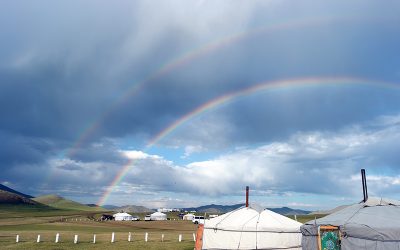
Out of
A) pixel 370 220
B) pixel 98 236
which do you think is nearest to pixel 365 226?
pixel 370 220

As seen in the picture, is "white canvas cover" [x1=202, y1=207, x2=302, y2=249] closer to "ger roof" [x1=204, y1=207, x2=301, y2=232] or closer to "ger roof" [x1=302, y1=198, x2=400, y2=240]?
"ger roof" [x1=204, y1=207, x2=301, y2=232]

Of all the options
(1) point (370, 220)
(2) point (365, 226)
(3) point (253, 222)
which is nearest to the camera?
(2) point (365, 226)

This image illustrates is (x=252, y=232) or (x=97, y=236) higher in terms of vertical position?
(x=252, y=232)

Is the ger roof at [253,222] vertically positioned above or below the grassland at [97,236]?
above

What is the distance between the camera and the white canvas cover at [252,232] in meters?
22.4

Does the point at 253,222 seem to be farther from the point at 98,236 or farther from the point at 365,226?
the point at 98,236

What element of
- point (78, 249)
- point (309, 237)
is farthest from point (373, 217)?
point (78, 249)

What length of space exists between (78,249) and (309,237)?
16.6 metres

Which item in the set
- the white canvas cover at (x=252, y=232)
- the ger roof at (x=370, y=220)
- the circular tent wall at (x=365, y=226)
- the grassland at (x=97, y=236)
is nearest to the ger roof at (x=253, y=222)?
the white canvas cover at (x=252, y=232)

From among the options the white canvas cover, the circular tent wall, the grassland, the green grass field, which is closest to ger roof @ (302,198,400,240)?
the circular tent wall

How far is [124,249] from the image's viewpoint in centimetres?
2728

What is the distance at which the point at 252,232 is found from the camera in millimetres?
22609

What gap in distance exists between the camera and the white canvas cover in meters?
22.4

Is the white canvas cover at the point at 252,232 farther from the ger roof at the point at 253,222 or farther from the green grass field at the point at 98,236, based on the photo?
the green grass field at the point at 98,236
